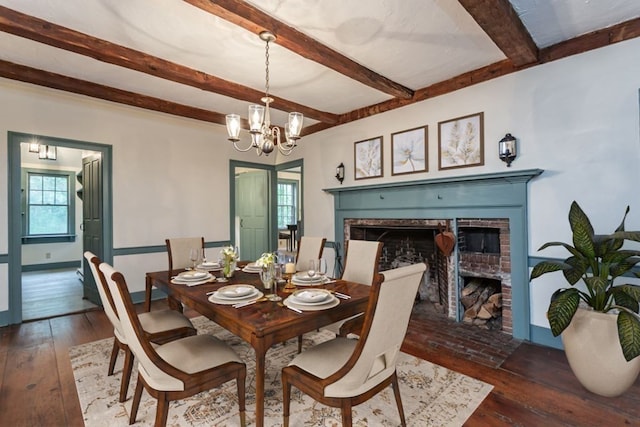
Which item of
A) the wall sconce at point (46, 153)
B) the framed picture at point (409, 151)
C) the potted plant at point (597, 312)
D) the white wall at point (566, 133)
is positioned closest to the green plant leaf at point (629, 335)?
the potted plant at point (597, 312)

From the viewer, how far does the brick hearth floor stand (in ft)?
8.61

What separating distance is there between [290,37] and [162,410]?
8.48ft

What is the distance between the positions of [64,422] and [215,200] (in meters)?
3.50

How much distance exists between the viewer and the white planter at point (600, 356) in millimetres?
1962

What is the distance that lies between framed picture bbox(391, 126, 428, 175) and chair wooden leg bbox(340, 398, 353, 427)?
113 inches

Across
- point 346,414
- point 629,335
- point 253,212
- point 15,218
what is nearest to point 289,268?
point 346,414

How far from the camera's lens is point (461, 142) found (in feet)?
11.0

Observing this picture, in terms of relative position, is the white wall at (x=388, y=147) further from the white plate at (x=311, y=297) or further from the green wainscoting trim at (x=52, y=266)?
the green wainscoting trim at (x=52, y=266)

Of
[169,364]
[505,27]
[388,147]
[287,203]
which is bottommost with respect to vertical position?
[169,364]

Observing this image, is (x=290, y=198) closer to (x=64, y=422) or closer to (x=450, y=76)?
(x=450, y=76)

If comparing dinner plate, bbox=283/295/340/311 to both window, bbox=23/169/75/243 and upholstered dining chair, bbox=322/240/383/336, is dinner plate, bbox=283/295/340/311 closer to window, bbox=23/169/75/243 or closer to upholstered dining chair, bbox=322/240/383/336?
upholstered dining chair, bbox=322/240/383/336

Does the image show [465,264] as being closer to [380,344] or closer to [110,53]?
[380,344]

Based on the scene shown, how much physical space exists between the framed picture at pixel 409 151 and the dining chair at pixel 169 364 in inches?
116

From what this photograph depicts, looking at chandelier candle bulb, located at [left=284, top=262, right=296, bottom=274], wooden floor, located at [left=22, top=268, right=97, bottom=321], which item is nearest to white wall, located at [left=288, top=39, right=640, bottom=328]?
chandelier candle bulb, located at [left=284, top=262, right=296, bottom=274]
